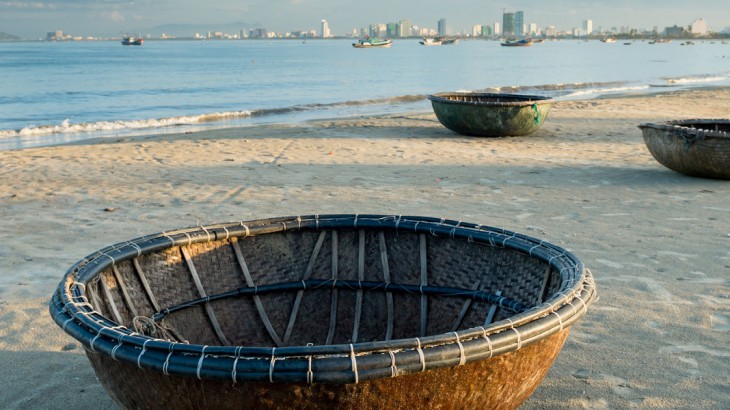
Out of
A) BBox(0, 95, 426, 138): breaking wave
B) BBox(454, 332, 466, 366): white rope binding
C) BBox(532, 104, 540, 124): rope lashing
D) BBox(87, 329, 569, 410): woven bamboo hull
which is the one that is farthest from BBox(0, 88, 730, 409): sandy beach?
BBox(0, 95, 426, 138): breaking wave

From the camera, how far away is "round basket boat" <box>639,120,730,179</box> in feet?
24.3

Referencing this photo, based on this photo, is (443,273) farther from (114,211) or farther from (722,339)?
(114,211)

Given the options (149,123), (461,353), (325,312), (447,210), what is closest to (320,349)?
(461,353)

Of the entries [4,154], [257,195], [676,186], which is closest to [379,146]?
[257,195]

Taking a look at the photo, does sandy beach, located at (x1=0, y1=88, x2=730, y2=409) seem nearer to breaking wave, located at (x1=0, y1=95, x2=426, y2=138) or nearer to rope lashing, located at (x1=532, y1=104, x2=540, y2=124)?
rope lashing, located at (x1=532, y1=104, x2=540, y2=124)

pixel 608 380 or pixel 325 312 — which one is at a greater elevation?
pixel 325 312

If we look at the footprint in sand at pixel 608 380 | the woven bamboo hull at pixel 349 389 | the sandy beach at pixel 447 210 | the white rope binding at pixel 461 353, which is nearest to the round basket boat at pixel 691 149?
the sandy beach at pixel 447 210

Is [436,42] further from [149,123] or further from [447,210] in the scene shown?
[447,210]

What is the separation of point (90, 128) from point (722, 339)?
56.3 feet

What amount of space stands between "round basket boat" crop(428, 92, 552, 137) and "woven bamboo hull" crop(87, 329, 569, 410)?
907 cm

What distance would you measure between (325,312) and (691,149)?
17.8 ft

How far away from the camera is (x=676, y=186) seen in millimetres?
7656

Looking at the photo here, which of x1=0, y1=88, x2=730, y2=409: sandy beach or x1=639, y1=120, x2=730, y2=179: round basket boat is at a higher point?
x1=639, y1=120, x2=730, y2=179: round basket boat

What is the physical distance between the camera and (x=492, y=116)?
11.3m
